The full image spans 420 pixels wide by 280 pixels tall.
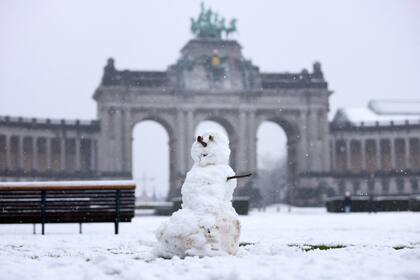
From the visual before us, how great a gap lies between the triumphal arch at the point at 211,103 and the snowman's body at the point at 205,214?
56.8 metres

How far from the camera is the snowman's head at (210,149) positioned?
35.6 feet

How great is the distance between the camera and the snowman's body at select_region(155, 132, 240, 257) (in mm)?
9992

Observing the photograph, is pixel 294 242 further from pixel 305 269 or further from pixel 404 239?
pixel 305 269

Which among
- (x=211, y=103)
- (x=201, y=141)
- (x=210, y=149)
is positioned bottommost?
(x=210, y=149)

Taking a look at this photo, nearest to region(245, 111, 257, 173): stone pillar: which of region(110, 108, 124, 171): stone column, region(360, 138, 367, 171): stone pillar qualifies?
region(110, 108, 124, 171): stone column

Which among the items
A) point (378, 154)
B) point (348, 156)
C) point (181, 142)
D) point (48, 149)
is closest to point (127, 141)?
point (181, 142)

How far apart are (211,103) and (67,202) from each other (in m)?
52.8

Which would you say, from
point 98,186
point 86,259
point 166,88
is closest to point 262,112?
point 166,88

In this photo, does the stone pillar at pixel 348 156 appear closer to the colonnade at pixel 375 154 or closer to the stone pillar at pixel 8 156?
the colonnade at pixel 375 154

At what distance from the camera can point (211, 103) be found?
7050 cm

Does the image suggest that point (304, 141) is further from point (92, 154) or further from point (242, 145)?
point (92, 154)

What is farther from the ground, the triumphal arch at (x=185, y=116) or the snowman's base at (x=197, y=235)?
the triumphal arch at (x=185, y=116)

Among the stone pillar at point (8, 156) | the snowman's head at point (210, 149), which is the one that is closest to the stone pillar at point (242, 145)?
the stone pillar at point (8, 156)

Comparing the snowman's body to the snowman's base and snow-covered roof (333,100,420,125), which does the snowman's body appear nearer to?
the snowman's base
